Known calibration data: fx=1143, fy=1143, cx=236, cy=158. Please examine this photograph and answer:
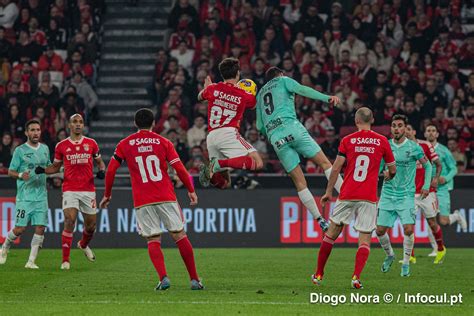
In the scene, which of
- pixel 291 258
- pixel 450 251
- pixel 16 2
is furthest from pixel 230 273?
pixel 16 2

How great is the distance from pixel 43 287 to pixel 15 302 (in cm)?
188

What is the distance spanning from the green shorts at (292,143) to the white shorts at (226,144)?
25.4 inches

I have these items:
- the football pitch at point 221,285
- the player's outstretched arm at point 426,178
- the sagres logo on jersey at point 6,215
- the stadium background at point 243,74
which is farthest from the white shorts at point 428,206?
the sagres logo on jersey at point 6,215

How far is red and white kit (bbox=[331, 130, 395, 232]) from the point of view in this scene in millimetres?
13594

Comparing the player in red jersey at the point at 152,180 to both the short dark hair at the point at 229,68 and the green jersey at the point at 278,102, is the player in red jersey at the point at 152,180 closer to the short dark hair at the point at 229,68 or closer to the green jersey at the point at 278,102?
the short dark hair at the point at 229,68

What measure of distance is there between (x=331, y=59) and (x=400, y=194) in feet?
36.3

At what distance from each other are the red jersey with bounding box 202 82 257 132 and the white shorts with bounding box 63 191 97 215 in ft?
10.4

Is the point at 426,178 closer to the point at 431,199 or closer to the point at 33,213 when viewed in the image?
the point at 431,199

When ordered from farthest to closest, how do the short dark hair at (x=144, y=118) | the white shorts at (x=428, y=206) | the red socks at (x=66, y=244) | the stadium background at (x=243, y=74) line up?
the stadium background at (x=243, y=74) < the white shorts at (x=428, y=206) < the red socks at (x=66, y=244) < the short dark hair at (x=144, y=118)

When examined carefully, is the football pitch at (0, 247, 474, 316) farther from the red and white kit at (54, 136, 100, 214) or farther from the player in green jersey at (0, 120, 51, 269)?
the red and white kit at (54, 136, 100, 214)

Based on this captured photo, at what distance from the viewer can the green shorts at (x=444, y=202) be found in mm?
21359

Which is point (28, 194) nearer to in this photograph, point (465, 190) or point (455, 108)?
point (465, 190)

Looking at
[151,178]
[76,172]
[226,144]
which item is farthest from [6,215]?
[151,178]

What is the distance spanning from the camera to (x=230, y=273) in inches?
649
